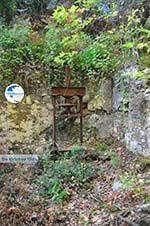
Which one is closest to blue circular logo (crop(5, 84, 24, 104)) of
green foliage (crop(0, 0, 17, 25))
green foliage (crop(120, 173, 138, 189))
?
green foliage (crop(0, 0, 17, 25))

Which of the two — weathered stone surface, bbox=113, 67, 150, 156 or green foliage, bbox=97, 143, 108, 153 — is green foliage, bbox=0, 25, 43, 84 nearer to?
weathered stone surface, bbox=113, 67, 150, 156

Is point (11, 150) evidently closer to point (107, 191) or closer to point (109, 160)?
point (109, 160)

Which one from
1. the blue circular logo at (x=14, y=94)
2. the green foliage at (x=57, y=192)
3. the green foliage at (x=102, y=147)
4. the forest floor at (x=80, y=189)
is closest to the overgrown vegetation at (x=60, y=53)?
the blue circular logo at (x=14, y=94)

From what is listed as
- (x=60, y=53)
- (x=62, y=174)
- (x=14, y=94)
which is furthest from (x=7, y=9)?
(x=62, y=174)

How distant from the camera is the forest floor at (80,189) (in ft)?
16.0

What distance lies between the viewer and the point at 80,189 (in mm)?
5871

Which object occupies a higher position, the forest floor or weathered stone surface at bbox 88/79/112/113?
weathered stone surface at bbox 88/79/112/113

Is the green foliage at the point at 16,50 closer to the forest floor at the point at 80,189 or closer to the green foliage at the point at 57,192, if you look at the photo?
the forest floor at the point at 80,189

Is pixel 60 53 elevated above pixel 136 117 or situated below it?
above

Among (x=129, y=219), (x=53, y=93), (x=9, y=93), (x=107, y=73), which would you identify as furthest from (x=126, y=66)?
(x=129, y=219)

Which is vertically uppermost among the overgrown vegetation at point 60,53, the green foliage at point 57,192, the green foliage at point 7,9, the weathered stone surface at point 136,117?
the green foliage at point 7,9

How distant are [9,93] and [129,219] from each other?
4.09 meters

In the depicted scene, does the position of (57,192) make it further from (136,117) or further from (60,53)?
(60,53)

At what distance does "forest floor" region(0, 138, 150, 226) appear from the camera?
4891 millimetres
